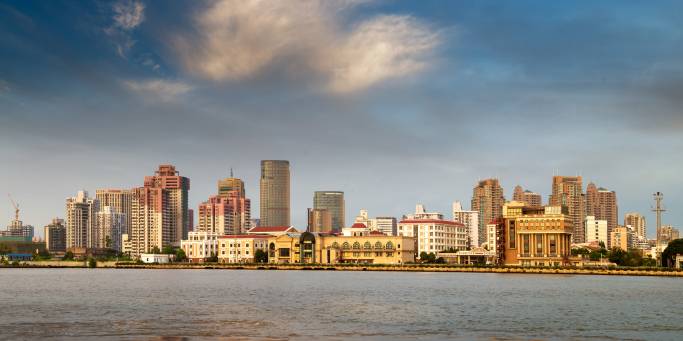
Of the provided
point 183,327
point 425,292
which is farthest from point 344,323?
point 425,292

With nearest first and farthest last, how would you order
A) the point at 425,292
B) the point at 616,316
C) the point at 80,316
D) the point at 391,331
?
1. the point at 391,331
2. the point at 80,316
3. the point at 616,316
4. the point at 425,292

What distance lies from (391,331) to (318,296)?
148ft

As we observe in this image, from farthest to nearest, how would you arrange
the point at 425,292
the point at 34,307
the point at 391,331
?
the point at 425,292
the point at 34,307
the point at 391,331

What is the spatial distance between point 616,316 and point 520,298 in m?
26.8

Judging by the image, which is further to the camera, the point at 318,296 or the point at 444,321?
the point at 318,296

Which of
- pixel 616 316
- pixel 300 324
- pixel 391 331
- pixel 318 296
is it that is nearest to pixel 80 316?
pixel 300 324

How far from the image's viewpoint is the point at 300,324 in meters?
72.3

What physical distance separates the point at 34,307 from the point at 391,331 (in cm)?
4237

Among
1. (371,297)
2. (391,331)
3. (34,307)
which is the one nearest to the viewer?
(391,331)

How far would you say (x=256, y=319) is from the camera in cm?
7600

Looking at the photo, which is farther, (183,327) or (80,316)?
(80,316)

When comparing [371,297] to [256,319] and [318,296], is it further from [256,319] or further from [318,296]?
[256,319]

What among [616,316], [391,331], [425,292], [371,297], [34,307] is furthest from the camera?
[425,292]

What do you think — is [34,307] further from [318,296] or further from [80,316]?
[318,296]
